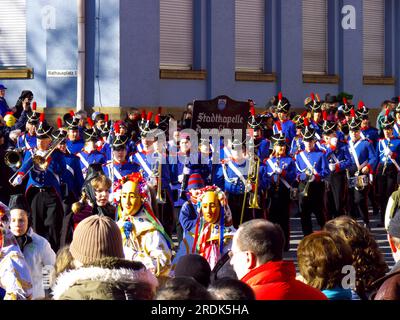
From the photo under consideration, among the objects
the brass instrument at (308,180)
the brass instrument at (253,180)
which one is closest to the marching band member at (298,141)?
the brass instrument at (308,180)

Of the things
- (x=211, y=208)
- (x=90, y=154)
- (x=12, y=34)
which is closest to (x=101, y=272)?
(x=211, y=208)

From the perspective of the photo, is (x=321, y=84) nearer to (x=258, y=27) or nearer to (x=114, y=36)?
(x=258, y=27)

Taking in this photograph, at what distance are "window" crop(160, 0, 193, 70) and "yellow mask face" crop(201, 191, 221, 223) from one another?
1337 cm

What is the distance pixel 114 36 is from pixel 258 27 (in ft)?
15.2

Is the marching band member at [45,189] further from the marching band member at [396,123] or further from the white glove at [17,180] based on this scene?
the marching band member at [396,123]

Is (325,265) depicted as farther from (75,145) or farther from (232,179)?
(75,145)

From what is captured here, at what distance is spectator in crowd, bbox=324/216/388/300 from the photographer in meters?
5.97

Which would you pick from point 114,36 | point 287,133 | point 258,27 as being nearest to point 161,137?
point 287,133

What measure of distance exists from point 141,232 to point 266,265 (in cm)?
411

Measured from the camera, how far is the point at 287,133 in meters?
20.1

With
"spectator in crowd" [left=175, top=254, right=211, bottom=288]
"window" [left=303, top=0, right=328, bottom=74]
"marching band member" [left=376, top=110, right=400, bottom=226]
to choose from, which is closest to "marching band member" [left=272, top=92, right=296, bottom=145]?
"marching band member" [left=376, top=110, right=400, bottom=226]

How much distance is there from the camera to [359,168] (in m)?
18.2

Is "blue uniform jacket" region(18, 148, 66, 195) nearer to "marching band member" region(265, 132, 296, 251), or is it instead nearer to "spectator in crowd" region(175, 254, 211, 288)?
"marching band member" region(265, 132, 296, 251)

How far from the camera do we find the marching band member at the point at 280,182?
1598 cm
